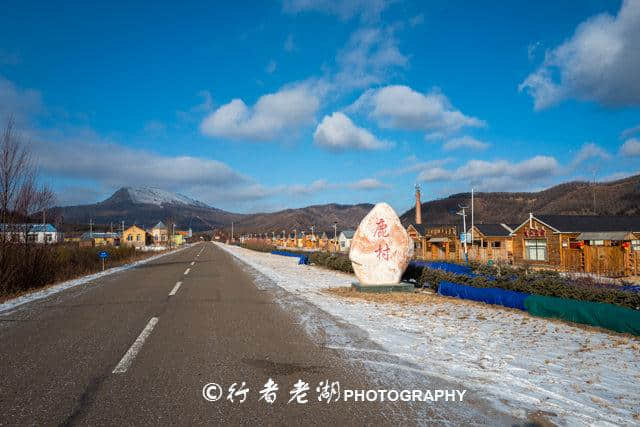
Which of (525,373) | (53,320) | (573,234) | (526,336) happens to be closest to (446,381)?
(525,373)

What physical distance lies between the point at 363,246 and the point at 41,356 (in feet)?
31.4

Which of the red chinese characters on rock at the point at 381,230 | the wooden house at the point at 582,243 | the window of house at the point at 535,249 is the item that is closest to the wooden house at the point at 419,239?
the wooden house at the point at 582,243

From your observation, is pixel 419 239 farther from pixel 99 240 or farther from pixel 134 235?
pixel 134 235

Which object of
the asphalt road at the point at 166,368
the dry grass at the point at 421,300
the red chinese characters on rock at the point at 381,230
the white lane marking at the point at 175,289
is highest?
the red chinese characters on rock at the point at 381,230

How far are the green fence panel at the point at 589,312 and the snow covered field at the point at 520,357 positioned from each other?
1.12ft

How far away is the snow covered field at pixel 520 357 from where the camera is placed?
4.44 meters

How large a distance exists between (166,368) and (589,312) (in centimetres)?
826

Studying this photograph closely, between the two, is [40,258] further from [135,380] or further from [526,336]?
[526,336]

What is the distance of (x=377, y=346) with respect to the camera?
6.82 metres

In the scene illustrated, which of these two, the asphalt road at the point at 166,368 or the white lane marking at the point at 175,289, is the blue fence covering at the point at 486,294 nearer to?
the asphalt road at the point at 166,368

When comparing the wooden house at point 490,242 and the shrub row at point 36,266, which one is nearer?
the shrub row at point 36,266

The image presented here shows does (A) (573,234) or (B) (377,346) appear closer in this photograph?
(B) (377,346)

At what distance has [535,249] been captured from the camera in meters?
35.2

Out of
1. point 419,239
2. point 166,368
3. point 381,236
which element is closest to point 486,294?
point 381,236
